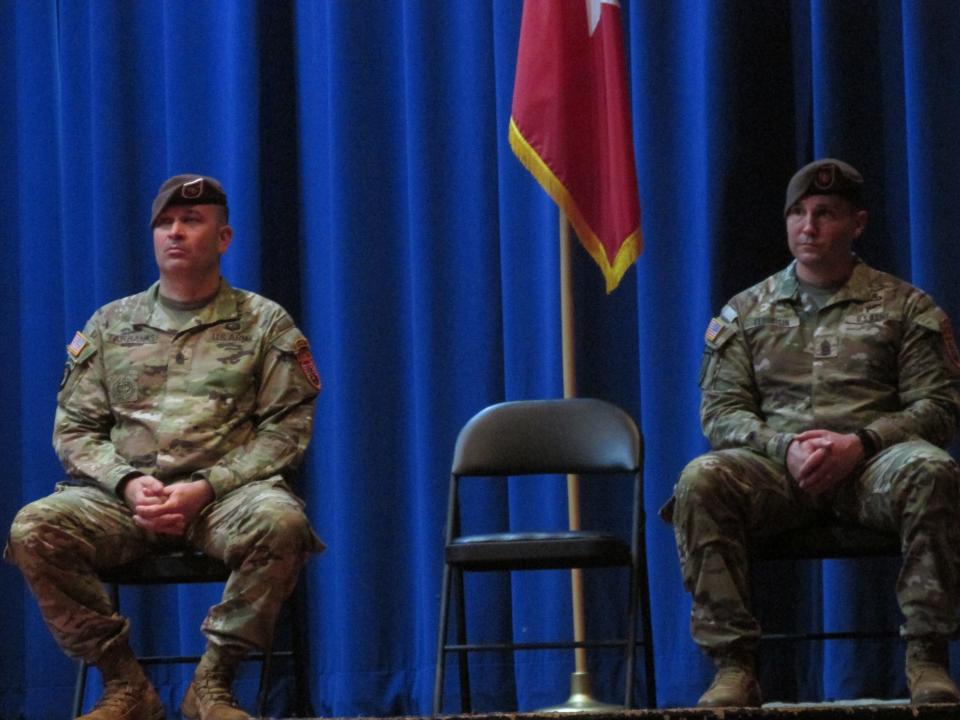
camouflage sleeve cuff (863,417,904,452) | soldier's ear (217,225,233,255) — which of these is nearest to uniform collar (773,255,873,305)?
camouflage sleeve cuff (863,417,904,452)

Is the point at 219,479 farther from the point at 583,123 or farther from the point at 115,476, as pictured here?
the point at 583,123

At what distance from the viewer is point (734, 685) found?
118 inches

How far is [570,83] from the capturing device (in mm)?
4176

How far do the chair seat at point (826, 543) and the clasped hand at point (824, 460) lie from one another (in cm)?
10

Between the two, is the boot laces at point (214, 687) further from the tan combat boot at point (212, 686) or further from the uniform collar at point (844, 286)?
the uniform collar at point (844, 286)

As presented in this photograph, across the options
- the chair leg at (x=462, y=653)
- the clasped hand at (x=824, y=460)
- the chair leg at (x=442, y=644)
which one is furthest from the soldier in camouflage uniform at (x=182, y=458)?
the clasped hand at (x=824, y=460)

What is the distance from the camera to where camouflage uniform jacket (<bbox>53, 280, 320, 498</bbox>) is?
3494 mm

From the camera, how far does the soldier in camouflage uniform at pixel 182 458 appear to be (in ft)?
10.4

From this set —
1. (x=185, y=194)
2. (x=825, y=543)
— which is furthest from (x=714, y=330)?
(x=185, y=194)

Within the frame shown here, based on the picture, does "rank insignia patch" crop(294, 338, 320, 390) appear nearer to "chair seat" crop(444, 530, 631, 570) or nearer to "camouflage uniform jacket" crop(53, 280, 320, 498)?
"camouflage uniform jacket" crop(53, 280, 320, 498)

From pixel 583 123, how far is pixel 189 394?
144 cm

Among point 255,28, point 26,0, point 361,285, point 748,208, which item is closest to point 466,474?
point 361,285

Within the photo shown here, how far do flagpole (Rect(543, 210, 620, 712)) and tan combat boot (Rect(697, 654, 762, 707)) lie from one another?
36.6 inches

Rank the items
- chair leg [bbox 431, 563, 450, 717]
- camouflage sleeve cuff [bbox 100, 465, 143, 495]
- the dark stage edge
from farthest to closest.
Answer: chair leg [bbox 431, 563, 450, 717] → camouflage sleeve cuff [bbox 100, 465, 143, 495] → the dark stage edge
